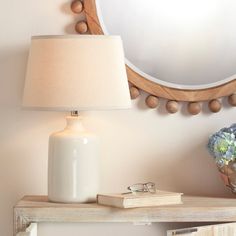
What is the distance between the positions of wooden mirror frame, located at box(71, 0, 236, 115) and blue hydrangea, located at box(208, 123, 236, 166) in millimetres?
154

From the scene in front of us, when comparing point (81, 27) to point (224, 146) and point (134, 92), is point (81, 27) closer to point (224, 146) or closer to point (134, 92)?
point (134, 92)

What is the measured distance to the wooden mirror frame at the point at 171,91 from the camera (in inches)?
79.4

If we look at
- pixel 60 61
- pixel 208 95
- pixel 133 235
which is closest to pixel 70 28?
pixel 60 61

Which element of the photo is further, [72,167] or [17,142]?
[17,142]

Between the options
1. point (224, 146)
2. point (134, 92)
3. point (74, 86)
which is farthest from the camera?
point (134, 92)

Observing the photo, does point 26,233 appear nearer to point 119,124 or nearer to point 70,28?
point 119,124

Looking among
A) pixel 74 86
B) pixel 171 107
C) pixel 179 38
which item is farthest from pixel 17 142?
pixel 179 38

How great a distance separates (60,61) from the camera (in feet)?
5.85

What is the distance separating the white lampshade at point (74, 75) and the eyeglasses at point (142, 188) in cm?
26

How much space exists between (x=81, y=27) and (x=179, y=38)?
306mm

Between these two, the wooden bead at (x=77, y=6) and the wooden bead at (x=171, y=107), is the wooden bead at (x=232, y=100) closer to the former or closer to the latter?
the wooden bead at (x=171, y=107)

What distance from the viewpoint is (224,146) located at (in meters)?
1.92

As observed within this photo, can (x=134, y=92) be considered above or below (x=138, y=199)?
above

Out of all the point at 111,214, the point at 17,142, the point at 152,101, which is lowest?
the point at 111,214
